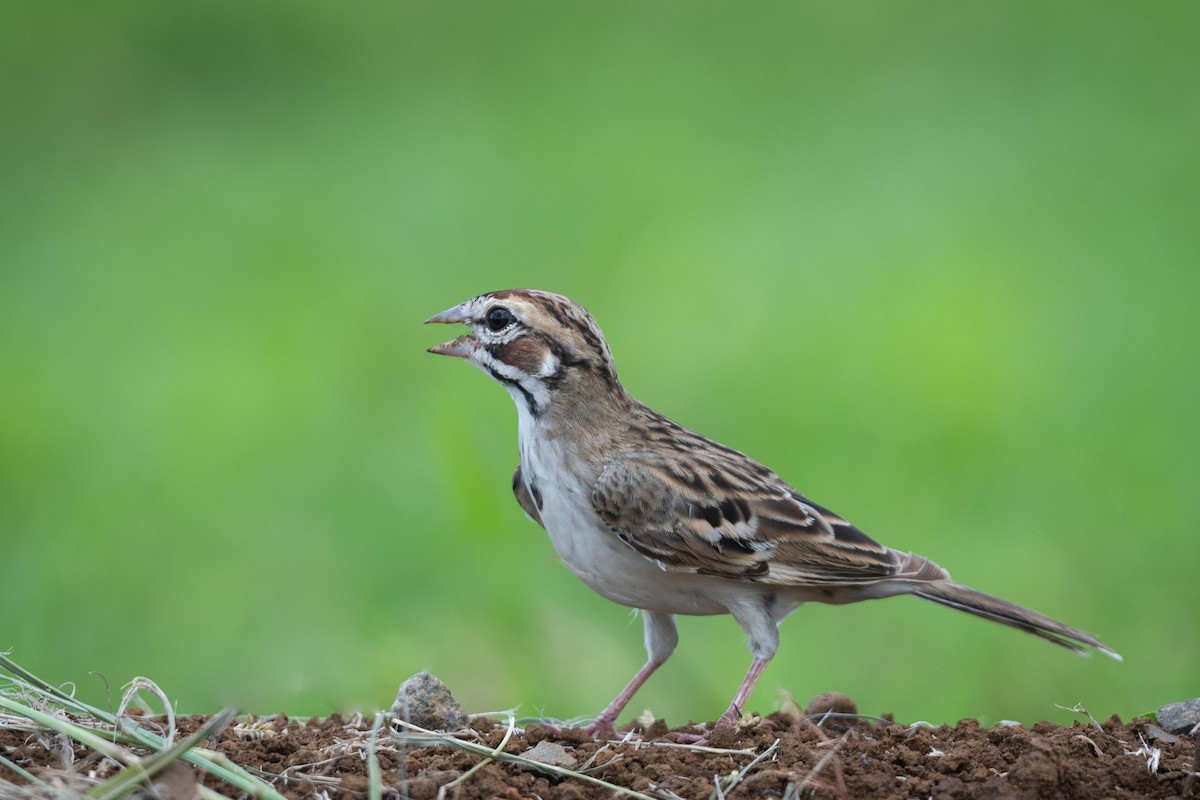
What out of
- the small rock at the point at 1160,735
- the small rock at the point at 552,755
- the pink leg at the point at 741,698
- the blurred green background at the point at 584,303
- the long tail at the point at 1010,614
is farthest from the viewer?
the blurred green background at the point at 584,303

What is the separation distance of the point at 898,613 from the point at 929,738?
204 inches

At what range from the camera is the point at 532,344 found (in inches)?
252

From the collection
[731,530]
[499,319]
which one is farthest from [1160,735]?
[499,319]

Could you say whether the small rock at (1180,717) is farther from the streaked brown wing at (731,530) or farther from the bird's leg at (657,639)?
the bird's leg at (657,639)

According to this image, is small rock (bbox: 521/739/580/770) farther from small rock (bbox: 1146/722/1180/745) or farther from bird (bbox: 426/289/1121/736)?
small rock (bbox: 1146/722/1180/745)

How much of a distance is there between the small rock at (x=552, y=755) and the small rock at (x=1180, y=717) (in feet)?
6.50

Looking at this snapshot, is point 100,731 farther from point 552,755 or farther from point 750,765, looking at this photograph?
point 750,765

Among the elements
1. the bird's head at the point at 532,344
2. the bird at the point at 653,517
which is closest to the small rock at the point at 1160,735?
the bird at the point at 653,517

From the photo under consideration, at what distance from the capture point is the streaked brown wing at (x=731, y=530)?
6.11 m

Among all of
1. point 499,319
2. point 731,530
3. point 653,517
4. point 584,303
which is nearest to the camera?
point 653,517

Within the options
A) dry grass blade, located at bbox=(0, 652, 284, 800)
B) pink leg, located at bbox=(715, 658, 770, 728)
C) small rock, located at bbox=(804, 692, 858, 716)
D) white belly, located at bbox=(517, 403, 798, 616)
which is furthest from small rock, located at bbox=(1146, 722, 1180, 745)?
dry grass blade, located at bbox=(0, 652, 284, 800)

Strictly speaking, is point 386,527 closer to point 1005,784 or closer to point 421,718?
point 421,718

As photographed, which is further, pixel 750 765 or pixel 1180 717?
pixel 1180 717

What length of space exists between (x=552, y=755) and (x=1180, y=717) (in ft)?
6.85
